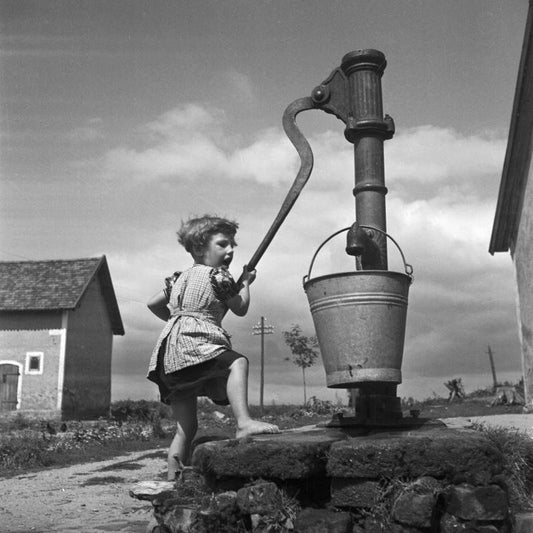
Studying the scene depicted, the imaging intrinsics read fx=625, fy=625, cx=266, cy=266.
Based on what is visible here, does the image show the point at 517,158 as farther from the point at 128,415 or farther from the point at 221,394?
the point at 128,415

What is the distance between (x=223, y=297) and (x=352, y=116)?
1.45 m

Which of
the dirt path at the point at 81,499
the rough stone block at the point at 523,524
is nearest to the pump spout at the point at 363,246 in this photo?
the rough stone block at the point at 523,524

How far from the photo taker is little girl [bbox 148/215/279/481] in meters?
3.20

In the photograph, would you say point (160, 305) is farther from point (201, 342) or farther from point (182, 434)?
point (182, 434)

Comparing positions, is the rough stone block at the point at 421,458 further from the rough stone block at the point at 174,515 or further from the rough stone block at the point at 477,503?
the rough stone block at the point at 174,515

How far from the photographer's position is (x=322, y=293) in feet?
10.8

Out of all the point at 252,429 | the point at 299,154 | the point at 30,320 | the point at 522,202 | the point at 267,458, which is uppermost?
the point at 522,202

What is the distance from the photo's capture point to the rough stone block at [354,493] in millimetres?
2586

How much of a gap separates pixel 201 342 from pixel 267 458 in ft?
2.56

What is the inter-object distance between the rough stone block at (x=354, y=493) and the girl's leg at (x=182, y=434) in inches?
38.6

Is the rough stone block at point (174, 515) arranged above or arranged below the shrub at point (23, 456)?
above

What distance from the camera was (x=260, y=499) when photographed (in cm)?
265

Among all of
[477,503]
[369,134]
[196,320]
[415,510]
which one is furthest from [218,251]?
[477,503]

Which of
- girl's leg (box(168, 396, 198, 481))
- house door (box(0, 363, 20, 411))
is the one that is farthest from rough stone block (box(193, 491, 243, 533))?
house door (box(0, 363, 20, 411))
